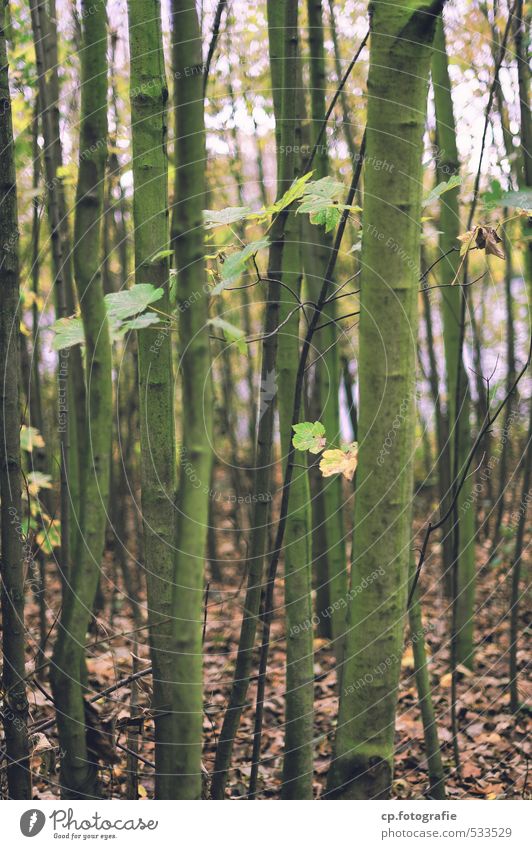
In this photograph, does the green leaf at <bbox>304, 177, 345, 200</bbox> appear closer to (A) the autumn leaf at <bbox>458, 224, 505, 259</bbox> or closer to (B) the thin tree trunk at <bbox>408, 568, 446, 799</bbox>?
(A) the autumn leaf at <bbox>458, 224, 505, 259</bbox>

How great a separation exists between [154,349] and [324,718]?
182 centimetres

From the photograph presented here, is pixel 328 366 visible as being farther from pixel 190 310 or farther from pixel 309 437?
pixel 190 310

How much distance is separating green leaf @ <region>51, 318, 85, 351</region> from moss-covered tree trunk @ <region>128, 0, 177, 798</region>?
0.66 feet

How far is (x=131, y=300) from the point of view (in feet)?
4.53

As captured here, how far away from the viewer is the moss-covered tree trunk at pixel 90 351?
1111 mm

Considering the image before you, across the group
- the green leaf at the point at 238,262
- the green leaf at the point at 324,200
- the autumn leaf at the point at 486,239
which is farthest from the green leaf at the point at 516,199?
the green leaf at the point at 238,262

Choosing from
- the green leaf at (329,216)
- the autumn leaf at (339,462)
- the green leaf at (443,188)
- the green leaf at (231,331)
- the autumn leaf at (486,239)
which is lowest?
the autumn leaf at (339,462)

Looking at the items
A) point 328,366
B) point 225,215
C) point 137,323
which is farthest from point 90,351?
point 328,366

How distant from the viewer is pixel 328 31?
368 centimetres

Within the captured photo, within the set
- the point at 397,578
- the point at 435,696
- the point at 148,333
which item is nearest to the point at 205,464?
the point at 397,578

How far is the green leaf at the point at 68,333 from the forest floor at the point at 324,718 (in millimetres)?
644

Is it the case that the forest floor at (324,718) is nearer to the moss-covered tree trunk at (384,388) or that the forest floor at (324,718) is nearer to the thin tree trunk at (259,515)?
the thin tree trunk at (259,515)

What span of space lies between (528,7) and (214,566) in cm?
383

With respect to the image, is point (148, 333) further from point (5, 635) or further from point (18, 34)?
point (18, 34)
